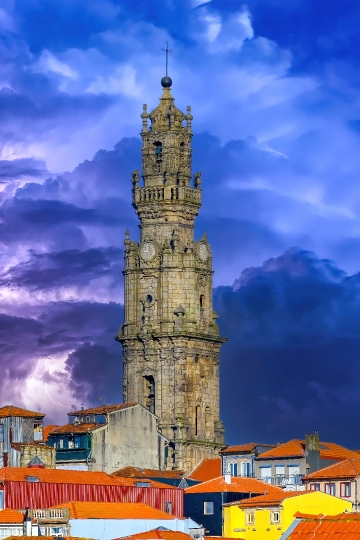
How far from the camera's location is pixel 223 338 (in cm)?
17650

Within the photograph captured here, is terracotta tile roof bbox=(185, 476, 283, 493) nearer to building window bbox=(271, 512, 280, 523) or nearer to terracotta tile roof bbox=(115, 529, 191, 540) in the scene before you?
building window bbox=(271, 512, 280, 523)

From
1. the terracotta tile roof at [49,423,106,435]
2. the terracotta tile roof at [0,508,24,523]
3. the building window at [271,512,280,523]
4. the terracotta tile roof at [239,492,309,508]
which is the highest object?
the terracotta tile roof at [49,423,106,435]

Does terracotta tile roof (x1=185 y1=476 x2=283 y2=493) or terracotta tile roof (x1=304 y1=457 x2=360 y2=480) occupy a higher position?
terracotta tile roof (x1=304 y1=457 x2=360 y2=480)

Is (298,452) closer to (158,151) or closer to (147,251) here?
(147,251)

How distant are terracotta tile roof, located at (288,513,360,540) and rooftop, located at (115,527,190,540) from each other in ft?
20.3

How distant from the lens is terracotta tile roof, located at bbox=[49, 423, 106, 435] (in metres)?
162

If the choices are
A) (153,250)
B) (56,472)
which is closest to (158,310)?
(153,250)

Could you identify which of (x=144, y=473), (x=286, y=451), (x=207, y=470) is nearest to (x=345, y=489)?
(x=286, y=451)

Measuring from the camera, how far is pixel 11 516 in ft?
432

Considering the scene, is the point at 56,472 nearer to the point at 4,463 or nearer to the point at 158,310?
the point at 4,463

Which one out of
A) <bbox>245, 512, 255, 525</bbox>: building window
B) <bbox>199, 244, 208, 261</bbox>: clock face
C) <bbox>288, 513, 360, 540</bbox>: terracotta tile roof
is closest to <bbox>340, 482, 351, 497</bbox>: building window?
<bbox>245, 512, 255, 525</bbox>: building window

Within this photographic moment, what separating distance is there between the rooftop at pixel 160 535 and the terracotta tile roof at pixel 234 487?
50.4 ft

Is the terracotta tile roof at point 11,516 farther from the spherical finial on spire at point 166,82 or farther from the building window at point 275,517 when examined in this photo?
the spherical finial on spire at point 166,82

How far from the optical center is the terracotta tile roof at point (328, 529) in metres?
125
